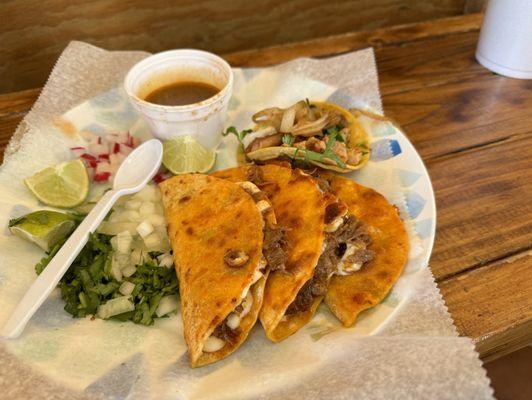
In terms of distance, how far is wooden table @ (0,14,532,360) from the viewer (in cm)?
204

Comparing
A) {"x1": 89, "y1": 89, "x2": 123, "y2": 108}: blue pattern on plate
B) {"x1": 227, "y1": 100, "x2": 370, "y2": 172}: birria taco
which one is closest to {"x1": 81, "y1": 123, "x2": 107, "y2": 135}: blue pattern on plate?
{"x1": 89, "y1": 89, "x2": 123, "y2": 108}: blue pattern on plate

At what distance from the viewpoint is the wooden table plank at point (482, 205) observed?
7.25ft

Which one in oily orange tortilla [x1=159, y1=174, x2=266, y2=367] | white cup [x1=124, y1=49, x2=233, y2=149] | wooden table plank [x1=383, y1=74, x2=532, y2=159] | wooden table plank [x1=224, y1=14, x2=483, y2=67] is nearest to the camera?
oily orange tortilla [x1=159, y1=174, x2=266, y2=367]

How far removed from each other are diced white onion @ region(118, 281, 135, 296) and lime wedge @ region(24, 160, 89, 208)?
617 millimetres

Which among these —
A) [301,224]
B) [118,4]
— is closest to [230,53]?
[118,4]

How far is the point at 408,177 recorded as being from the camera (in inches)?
94.2

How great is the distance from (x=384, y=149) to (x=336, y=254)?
80 centimetres

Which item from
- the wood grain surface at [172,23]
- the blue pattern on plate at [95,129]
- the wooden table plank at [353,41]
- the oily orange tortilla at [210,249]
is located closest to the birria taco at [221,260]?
the oily orange tortilla at [210,249]

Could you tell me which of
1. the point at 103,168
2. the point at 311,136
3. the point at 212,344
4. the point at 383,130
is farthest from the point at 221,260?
the point at 383,130

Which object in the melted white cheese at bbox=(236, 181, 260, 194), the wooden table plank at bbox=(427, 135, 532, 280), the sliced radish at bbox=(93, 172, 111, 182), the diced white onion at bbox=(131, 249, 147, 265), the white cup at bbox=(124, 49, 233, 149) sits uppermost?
the white cup at bbox=(124, 49, 233, 149)

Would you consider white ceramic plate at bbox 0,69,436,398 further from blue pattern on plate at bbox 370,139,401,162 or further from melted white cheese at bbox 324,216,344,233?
melted white cheese at bbox 324,216,344,233

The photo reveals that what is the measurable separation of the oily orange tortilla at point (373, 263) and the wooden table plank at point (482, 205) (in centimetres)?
26

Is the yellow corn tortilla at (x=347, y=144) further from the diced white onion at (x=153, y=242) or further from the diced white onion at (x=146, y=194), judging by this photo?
the diced white onion at (x=153, y=242)

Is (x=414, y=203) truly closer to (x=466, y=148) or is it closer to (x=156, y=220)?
(x=466, y=148)
